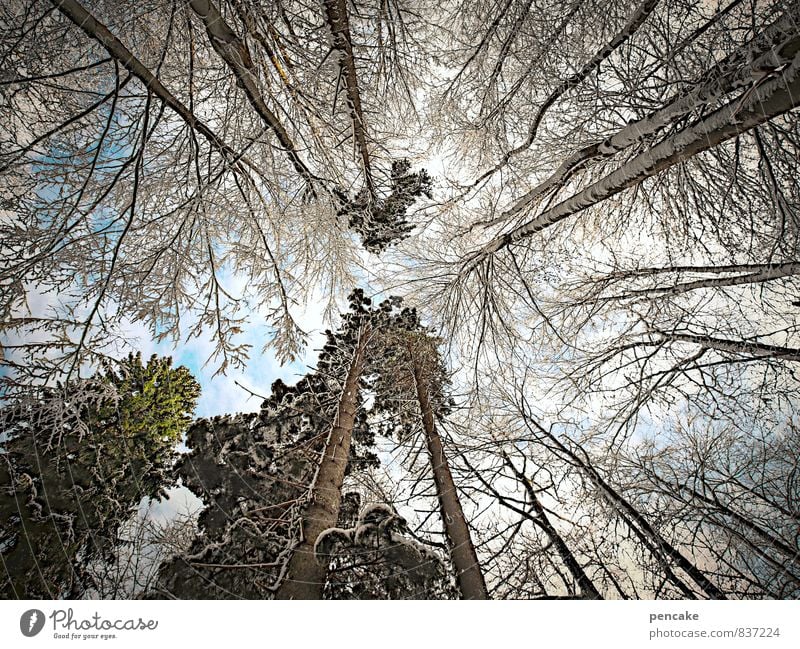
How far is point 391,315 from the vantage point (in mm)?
2088

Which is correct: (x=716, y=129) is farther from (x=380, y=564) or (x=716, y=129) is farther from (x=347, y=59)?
(x=380, y=564)

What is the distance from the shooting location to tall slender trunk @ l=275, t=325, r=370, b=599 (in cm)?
111

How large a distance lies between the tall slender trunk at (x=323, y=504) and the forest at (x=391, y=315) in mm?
14

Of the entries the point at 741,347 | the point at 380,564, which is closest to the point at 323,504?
the point at 380,564

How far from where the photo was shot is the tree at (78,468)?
3.51 feet

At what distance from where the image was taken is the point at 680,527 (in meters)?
1.27

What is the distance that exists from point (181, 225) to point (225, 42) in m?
0.76

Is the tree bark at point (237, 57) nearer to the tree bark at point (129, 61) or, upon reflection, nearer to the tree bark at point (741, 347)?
the tree bark at point (129, 61)

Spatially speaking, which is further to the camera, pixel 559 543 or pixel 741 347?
pixel 741 347

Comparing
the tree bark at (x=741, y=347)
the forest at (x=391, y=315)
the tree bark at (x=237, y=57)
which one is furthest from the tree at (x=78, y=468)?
the tree bark at (x=741, y=347)

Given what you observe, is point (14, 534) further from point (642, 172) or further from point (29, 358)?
point (642, 172)

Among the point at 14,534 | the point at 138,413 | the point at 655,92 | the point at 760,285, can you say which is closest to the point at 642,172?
the point at 655,92

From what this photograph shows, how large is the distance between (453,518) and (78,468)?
4.39 ft

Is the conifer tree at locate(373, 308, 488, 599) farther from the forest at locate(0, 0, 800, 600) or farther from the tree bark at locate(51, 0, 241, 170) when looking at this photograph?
the tree bark at locate(51, 0, 241, 170)
